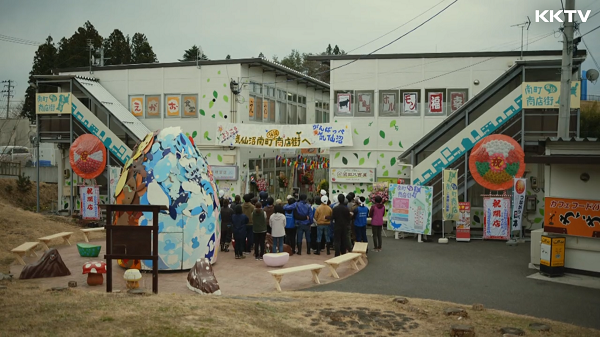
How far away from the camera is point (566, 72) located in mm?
16656

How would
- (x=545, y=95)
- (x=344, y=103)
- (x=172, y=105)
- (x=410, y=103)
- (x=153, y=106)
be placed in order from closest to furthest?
(x=545, y=95)
(x=410, y=103)
(x=344, y=103)
(x=172, y=105)
(x=153, y=106)

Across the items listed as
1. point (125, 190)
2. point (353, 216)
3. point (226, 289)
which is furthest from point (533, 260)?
point (125, 190)

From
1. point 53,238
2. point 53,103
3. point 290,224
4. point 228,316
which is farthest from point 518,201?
point 53,103

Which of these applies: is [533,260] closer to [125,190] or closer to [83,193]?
[125,190]

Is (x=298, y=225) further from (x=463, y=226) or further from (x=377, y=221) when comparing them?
(x=463, y=226)

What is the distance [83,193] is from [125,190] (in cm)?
1004

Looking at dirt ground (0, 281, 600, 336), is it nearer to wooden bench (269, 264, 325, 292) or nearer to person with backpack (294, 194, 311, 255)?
wooden bench (269, 264, 325, 292)

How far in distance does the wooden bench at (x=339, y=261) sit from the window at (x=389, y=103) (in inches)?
385

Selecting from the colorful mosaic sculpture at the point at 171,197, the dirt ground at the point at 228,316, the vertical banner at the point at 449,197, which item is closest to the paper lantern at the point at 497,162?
the vertical banner at the point at 449,197

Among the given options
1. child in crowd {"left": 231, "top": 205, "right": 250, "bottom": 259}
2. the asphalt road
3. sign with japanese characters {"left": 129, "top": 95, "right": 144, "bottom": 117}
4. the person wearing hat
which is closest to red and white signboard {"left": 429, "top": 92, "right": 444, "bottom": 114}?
the asphalt road

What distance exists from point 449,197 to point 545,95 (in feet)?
15.7

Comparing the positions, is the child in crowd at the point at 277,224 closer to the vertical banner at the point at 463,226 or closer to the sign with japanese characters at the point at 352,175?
the vertical banner at the point at 463,226

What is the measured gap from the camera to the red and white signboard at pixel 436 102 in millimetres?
24047

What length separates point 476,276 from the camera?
14.7 m
